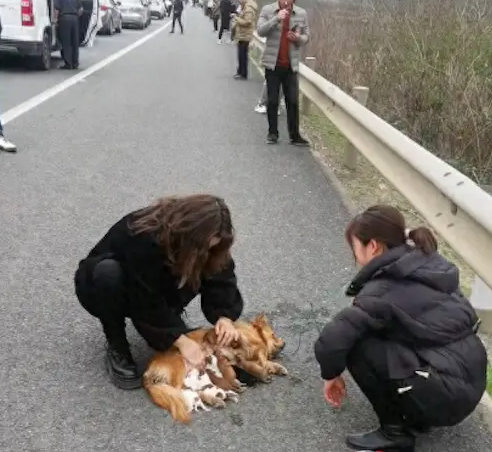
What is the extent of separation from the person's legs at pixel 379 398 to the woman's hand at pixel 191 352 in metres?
0.65

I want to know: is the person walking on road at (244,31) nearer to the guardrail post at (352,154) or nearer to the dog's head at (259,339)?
the guardrail post at (352,154)

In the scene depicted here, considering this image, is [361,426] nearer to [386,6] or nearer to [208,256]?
[208,256]

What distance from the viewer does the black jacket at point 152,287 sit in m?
3.06

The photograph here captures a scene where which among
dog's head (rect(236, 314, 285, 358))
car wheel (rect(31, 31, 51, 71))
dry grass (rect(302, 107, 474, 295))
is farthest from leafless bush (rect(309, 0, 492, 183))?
car wheel (rect(31, 31, 51, 71))

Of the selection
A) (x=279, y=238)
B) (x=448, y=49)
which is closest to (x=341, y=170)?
(x=448, y=49)

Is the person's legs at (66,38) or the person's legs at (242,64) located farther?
the person's legs at (242,64)

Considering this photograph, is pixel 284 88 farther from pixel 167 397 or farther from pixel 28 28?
pixel 28 28

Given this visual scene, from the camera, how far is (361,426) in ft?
9.94

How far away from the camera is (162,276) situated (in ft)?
10.1

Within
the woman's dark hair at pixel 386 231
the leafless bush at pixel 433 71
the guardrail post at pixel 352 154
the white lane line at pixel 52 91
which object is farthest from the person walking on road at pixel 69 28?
the woman's dark hair at pixel 386 231

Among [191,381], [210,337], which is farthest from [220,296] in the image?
[191,381]

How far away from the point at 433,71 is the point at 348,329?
5924mm

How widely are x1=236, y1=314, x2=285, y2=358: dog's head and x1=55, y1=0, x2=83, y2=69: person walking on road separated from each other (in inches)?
510

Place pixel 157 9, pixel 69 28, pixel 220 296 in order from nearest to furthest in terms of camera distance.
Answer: pixel 220 296
pixel 69 28
pixel 157 9
